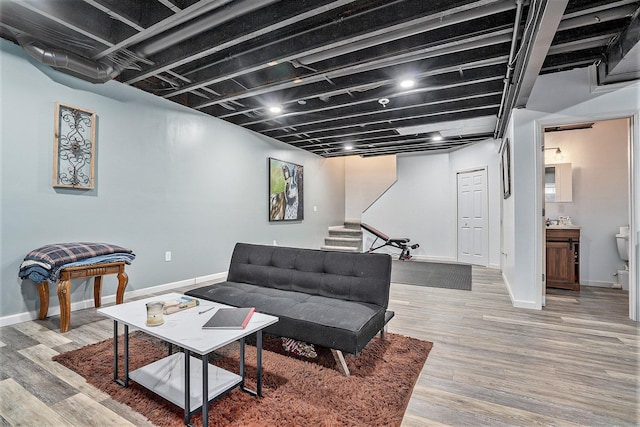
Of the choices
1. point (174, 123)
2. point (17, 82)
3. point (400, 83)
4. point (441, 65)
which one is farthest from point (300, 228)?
point (17, 82)

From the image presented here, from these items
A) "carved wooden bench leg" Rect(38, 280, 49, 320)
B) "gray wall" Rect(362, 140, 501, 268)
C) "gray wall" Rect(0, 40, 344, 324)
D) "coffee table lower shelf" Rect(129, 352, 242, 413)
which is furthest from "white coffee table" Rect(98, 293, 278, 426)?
"gray wall" Rect(362, 140, 501, 268)

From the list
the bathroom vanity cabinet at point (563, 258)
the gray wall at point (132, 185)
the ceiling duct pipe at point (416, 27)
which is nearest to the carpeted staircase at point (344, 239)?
the gray wall at point (132, 185)

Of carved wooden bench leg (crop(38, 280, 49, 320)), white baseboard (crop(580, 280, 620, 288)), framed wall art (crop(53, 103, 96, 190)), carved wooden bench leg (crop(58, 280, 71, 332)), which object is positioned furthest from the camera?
white baseboard (crop(580, 280, 620, 288))

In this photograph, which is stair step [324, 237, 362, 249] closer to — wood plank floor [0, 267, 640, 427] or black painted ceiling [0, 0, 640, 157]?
black painted ceiling [0, 0, 640, 157]

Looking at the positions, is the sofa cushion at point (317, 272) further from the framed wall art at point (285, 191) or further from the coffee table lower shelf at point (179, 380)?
the framed wall art at point (285, 191)

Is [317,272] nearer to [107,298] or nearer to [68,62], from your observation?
[107,298]

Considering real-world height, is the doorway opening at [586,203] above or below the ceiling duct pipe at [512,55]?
below

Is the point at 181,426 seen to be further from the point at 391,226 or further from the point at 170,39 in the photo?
the point at 391,226

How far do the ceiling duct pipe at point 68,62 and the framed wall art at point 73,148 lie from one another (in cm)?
37

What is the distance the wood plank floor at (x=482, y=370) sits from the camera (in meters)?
1.59

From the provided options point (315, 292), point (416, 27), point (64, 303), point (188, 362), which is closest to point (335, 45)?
point (416, 27)

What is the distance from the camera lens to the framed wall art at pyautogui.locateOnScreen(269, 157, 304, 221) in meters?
5.91

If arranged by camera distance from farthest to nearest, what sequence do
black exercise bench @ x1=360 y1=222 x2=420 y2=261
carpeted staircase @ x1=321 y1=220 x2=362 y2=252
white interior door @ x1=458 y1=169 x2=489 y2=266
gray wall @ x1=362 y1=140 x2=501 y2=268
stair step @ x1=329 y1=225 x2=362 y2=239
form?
stair step @ x1=329 y1=225 x2=362 y2=239
carpeted staircase @ x1=321 y1=220 x2=362 y2=252
black exercise bench @ x1=360 y1=222 x2=420 y2=261
gray wall @ x1=362 y1=140 x2=501 y2=268
white interior door @ x1=458 y1=169 x2=489 y2=266

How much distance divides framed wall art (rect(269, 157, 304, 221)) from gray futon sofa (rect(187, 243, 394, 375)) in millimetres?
2829
